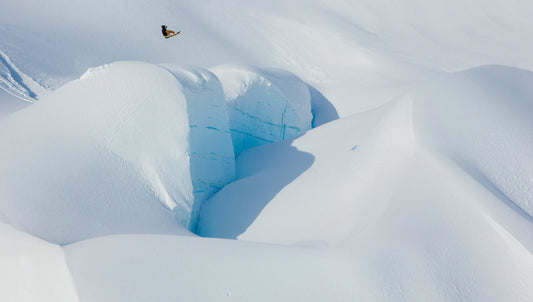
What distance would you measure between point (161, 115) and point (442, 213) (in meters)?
1.88

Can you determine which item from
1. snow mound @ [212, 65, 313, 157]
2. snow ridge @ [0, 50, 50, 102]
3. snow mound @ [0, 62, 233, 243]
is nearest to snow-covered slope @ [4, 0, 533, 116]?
snow ridge @ [0, 50, 50, 102]

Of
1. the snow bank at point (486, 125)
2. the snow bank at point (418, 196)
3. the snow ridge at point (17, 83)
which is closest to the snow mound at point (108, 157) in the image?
the snow bank at point (418, 196)

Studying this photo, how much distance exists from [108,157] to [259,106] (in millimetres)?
1961

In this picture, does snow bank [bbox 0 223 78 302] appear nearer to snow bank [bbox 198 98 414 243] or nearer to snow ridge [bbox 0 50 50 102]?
snow bank [bbox 198 98 414 243]

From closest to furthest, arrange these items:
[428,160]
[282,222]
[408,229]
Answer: [408,229] < [428,160] < [282,222]

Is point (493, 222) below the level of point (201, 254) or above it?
above

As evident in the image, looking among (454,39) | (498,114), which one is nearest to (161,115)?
(498,114)

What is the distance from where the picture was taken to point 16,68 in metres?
5.59

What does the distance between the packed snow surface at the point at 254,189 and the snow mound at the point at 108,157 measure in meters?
0.01

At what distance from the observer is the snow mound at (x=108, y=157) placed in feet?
9.21

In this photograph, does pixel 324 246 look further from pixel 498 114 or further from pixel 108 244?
pixel 498 114

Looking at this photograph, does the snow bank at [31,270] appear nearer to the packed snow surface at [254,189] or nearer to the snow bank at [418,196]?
the packed snow surface at [254,189]

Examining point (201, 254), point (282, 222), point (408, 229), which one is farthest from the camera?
point (282, 222)

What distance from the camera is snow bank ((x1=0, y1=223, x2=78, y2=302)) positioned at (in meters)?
2.15
